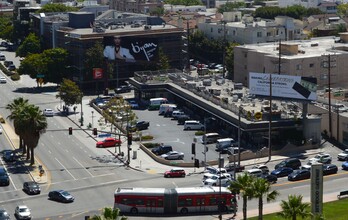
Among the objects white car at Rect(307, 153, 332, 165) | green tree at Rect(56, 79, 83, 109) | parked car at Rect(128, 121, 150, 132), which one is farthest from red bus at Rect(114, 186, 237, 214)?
green tree at Rect(56, 79, 83, 109)

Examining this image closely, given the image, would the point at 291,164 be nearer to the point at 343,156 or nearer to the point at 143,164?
the point at 343,156

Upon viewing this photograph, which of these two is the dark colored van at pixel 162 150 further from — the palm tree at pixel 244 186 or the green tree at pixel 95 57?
the green tree at pixel 95 57

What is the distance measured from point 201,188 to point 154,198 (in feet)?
15.8

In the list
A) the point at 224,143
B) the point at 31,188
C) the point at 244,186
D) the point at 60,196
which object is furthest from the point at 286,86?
the point at 244,186

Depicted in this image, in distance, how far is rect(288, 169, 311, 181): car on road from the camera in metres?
100

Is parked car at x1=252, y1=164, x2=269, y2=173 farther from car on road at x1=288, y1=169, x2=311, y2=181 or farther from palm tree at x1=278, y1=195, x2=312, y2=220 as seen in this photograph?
palm tree at x1=278, y1=195, x2=312, y2=220

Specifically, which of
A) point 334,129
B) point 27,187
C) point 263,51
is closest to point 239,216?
point 27,187

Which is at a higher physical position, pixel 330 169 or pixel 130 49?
pixel 130 49

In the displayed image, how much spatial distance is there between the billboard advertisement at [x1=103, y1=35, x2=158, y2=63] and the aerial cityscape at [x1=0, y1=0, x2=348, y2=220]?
0.21m

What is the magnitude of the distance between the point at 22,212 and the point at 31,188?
9.51 metres

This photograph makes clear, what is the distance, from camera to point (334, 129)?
118688 mm

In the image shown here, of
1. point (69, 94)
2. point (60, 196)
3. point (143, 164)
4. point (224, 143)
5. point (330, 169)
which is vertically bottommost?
point (143, 164)

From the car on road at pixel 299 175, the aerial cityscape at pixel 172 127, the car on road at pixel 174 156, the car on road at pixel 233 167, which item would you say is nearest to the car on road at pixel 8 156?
the aerial cityscape at pixel 172 127

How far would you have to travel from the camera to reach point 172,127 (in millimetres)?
130000
